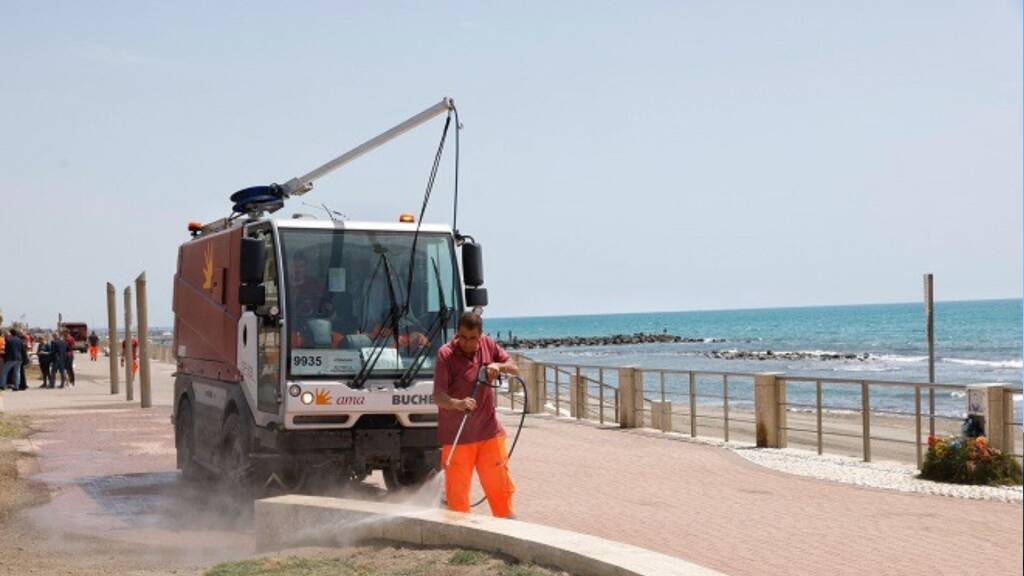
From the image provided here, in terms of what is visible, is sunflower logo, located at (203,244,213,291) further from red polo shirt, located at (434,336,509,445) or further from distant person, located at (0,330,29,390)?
distant person, located at (0,330,29,390)

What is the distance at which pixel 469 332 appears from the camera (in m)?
9.73

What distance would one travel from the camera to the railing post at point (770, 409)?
19.1m

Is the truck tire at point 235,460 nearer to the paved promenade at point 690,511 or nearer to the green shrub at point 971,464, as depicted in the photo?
the paved promenade at point 690,511

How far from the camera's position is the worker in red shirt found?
9.62 m

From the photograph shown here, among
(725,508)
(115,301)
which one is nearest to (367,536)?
(725,508)

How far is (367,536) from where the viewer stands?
948 centimetres

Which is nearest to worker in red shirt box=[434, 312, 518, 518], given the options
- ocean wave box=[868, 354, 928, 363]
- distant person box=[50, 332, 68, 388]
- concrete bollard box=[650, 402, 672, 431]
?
concrete bollard box=[650, 402, 672, 431]

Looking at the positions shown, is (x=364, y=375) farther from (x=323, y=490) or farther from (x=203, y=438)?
(x=203, y=438)

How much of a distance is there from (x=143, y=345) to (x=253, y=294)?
57.6ft

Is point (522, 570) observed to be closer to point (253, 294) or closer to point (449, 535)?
point (449, 535)

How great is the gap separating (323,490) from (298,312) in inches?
63.1

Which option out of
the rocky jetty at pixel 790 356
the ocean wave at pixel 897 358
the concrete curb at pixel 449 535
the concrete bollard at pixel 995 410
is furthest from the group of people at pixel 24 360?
the rocky jetty at pixel 790 356

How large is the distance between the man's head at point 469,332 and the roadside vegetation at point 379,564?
1.45 meters

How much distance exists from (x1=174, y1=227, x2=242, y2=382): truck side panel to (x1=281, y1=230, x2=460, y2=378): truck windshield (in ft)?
2.50
